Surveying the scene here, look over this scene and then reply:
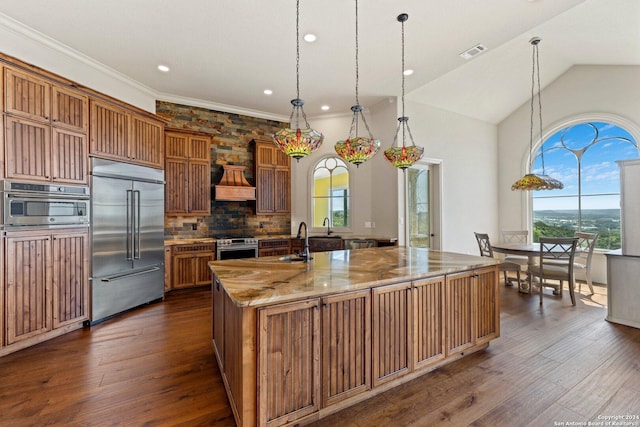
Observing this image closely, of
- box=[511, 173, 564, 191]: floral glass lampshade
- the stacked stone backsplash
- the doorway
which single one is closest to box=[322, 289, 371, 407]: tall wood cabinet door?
the doorway

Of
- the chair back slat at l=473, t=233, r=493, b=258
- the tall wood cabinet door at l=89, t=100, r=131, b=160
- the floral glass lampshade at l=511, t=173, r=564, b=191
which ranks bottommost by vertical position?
the chair back slat at l=473, t=233, r=493, b=258

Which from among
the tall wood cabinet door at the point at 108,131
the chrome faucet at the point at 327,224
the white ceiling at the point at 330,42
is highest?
the white ceiling at the point at 330,42

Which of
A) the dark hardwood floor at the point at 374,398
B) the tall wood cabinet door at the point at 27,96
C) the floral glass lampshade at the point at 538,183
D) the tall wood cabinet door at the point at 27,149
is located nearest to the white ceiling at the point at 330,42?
the tall wood cabinet door at the point at 27,96

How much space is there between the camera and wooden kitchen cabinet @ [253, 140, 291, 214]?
→ 575 centimetres

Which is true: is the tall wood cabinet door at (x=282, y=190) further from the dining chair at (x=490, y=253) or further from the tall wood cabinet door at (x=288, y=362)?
the tall wood cabinet door at (x=288, y=362)

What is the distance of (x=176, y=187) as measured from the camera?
4949 mm

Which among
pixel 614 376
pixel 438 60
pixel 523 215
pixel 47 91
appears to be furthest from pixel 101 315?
pixel 523 215

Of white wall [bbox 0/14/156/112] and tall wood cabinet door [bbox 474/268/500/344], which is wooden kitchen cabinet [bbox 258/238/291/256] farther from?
tall wood cabinet door [bbox 474/268/500/344]

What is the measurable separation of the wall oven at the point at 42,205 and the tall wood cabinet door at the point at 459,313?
398cm

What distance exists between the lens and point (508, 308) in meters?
3.92

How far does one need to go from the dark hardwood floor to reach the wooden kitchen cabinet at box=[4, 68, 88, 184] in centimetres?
180

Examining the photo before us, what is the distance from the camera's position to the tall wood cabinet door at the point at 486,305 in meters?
2.59

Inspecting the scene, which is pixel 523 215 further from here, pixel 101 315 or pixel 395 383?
pixel 101 315

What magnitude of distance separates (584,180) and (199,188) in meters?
7.33
